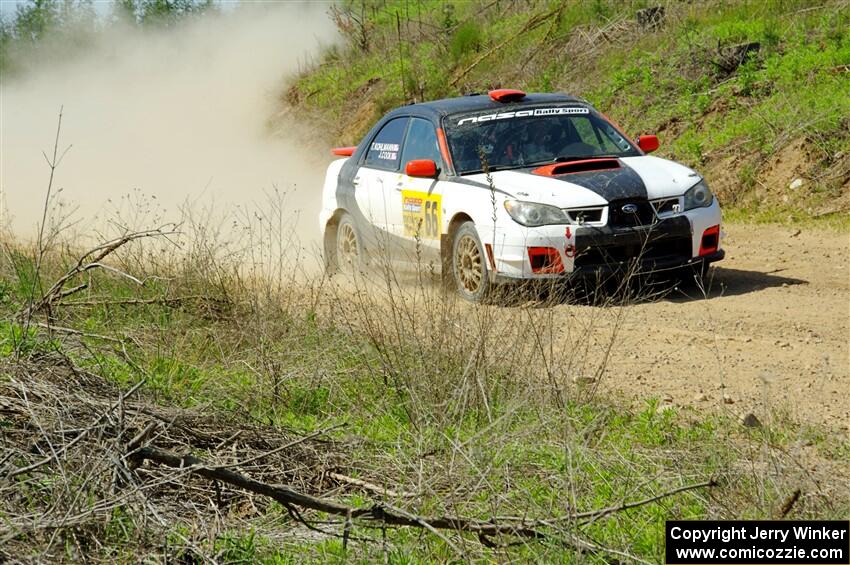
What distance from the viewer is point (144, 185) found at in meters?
23.1

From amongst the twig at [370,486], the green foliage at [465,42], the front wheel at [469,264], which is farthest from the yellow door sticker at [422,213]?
the green foliage at [465,42]

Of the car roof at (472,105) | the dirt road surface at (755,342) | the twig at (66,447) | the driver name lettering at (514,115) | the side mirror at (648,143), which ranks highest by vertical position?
the car roof at (472,105)

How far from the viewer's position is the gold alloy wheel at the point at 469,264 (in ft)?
31.5

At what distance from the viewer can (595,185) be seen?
30.9 feet

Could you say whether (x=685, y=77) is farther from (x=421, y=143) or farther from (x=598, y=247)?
(x=598, y=247)

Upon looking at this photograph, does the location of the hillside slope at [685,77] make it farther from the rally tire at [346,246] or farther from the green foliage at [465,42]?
the rally tire at [346,246]

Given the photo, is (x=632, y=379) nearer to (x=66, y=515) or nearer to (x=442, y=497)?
(x=442, y=497)

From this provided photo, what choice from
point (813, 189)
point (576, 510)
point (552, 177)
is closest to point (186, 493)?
point (576, 510)

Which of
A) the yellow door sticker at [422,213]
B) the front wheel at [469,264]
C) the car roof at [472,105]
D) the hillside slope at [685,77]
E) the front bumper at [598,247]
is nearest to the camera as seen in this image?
the front bumper at [598,247]

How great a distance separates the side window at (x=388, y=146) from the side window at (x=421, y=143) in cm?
13

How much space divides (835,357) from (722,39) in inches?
400

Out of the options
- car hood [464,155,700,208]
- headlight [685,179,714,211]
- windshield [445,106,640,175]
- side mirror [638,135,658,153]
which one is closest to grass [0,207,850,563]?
car hood [464,155,700,208]

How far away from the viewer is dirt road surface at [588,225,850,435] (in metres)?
6.62

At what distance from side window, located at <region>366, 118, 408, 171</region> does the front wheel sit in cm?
141
